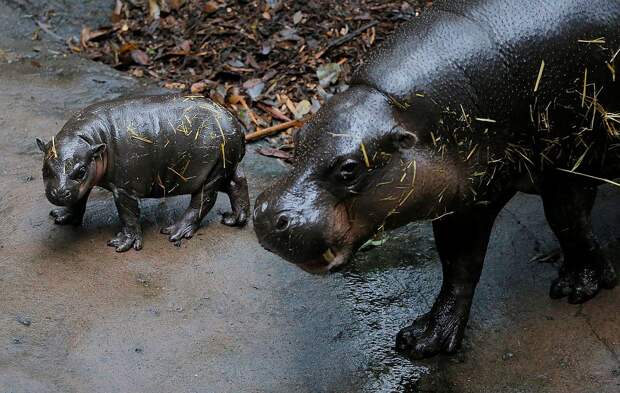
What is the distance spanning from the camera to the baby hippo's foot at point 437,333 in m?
4.08

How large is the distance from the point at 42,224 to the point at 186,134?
104 cm

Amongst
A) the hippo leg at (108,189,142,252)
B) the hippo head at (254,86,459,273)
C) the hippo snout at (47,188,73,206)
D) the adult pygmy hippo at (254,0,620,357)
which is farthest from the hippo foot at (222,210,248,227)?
the hippo head at (254,86,459,273)

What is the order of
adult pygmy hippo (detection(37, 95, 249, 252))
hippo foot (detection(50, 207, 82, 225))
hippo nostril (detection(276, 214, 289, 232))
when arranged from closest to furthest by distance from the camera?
hippo nostril (detection(276, 214, 289, 232)) < adult pygmy hippo (detection(37, 95, 249, 252)) < hippo foot (detection(50, 207, 82, 225))

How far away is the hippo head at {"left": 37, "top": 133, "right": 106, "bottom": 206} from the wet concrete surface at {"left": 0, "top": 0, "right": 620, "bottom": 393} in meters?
0.35

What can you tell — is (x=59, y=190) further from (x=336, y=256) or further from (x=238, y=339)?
(x=336, y=256)

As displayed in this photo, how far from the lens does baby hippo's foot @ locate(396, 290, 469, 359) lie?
161 inches

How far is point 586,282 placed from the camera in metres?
4.35

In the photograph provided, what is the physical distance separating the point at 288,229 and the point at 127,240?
6.72 feet

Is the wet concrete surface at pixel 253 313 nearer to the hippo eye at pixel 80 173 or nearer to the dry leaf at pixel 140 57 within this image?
the hippo eye at pixel 80 173

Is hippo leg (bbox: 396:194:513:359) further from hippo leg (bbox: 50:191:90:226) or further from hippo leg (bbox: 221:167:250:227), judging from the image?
hippo leg (bbox: 50:191:90:226)

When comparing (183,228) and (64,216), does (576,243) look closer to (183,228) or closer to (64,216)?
(183,228)

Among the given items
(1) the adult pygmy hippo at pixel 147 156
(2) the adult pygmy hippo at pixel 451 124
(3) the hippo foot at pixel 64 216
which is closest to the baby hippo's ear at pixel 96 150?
(1) the adult pygmy hippo at pixel 147 156

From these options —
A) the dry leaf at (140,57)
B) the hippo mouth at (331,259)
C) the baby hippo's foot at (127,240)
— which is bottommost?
the dry leaf at (140,57)

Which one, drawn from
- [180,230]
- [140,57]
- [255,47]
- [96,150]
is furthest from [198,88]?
[96,150]
